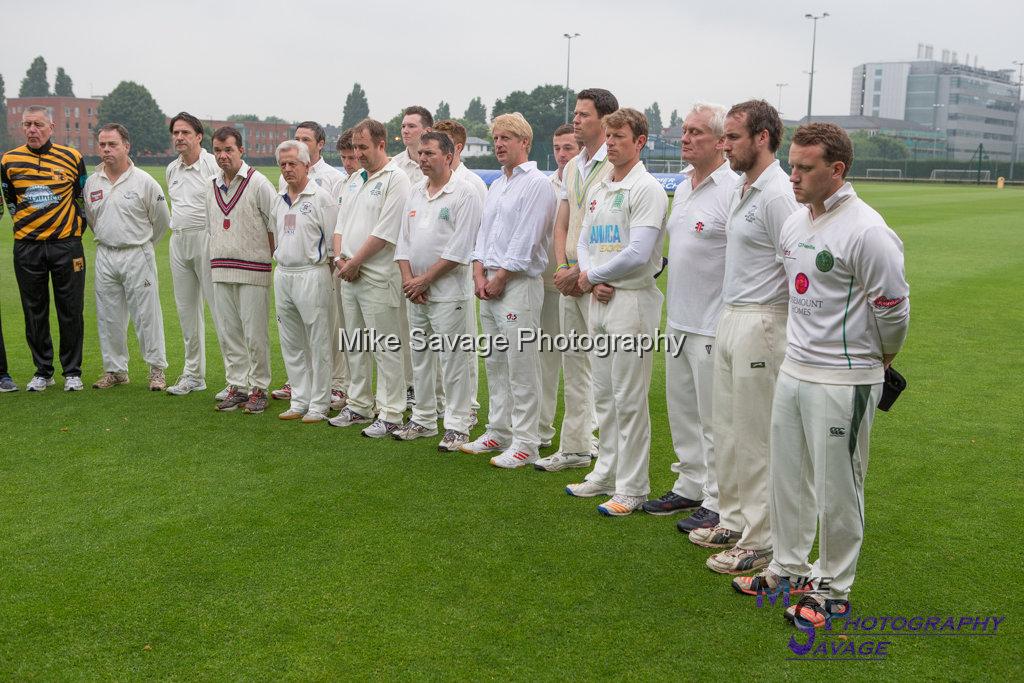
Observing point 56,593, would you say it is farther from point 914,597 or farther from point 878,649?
point 914,597

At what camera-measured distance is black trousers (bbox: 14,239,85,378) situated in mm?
7957

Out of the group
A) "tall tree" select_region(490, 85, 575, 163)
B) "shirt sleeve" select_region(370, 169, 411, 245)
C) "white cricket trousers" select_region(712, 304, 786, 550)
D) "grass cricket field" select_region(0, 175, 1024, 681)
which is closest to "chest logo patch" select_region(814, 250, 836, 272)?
"white cricket trousers" select_region(712, 304, 786, 550)

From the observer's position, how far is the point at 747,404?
14.1 feet

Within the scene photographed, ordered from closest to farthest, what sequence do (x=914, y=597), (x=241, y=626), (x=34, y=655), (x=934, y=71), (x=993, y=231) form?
(x=34, y=655)
(x=241, y=626)
(x=914, y=597)
(x=993, y=231)
(x=934, y=71)

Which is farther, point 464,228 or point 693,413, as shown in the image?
point 464,228

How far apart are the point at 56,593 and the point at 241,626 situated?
0.99m

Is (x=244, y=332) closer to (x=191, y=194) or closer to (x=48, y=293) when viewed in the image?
(x=191, y=194)

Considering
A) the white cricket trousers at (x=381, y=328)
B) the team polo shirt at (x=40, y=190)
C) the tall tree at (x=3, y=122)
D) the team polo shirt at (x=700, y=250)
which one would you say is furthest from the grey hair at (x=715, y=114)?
the tall tree at (x=3, y=122)

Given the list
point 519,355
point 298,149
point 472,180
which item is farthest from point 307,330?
point 519,355

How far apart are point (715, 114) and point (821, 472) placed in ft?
6.53

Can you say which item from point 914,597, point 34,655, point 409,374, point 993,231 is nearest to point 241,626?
point 34,655

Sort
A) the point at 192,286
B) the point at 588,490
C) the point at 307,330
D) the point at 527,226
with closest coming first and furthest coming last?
the point at 588,490
the point at 527,226
the point at 307,330
the point at 192,286

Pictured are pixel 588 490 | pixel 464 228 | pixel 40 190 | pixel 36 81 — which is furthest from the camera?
pixel 36 81

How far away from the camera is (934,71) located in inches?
5103
